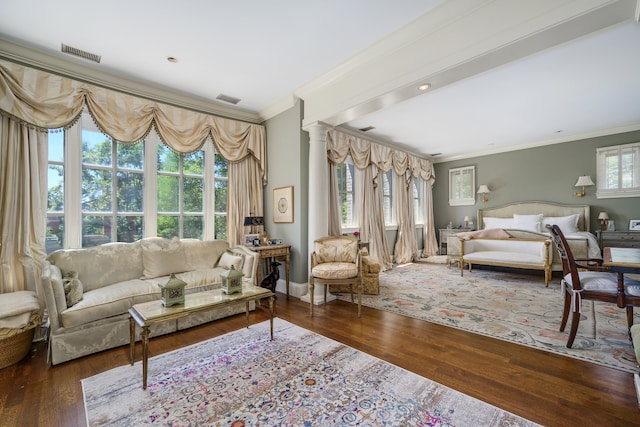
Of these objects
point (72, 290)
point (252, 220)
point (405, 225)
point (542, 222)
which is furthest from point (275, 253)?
point (542, 222)

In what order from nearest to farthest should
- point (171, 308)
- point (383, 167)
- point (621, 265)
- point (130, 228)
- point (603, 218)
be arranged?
point (621, 265), point (171, 308), point (130, 228), point (603, 218), point (383, 167)

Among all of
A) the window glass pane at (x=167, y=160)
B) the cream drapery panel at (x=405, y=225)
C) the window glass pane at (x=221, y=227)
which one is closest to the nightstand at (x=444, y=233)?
the cream drapery panel at (x=405, y=225)

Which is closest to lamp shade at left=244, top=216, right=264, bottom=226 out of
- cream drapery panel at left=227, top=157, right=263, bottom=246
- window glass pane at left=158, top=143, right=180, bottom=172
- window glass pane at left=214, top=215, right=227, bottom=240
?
cream drapery panel at left=227, top=157, right=263, bottom=246

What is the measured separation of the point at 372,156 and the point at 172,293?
14.9ft

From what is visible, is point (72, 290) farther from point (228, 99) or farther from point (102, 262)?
point (228, 99)

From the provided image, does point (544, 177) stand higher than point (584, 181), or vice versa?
point (544, 177)

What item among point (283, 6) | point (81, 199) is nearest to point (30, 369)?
point (81, 199)

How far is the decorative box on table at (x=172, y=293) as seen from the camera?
214 cm

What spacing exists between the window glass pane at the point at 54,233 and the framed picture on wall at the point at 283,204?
2.61m

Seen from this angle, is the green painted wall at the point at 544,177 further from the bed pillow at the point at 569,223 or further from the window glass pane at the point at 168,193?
the window glass pane at the point at 168,193

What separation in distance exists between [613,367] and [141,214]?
507 centimetres

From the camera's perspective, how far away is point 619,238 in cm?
506

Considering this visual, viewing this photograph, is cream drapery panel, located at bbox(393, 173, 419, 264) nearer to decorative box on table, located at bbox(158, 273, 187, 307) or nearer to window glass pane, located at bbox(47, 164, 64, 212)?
decorative box on table, located at bbox(158, 273, 187, 307)

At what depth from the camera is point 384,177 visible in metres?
6.57
